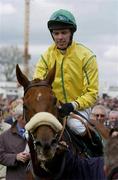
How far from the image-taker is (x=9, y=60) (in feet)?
244

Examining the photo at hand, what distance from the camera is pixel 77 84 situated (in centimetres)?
617

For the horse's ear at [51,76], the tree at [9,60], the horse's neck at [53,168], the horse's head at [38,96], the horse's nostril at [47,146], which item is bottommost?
the tree at [9,60]

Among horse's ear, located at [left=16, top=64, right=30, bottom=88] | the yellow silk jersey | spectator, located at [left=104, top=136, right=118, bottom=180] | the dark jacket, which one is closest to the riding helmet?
the yellow silk jersey

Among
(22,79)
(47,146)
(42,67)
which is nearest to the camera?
(47,146)

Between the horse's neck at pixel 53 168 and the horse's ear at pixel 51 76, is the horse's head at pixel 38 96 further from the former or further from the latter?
the horse's neck at pixel 53 168

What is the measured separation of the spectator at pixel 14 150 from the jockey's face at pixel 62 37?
1557 millimetres

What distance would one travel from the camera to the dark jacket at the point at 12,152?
7.39 meters

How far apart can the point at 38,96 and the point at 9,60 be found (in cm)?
6933

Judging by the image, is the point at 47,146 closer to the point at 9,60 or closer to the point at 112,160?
the point at 112,160

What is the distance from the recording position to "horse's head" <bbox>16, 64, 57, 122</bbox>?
5254mm

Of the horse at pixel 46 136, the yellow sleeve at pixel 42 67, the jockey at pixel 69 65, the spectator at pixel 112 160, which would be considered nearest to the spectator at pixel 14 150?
the yellow sleeve at pixel 42 67

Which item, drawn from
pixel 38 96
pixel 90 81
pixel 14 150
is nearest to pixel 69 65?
pixel 90 81

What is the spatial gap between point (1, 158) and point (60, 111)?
224 cm

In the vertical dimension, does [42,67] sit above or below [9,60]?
above
